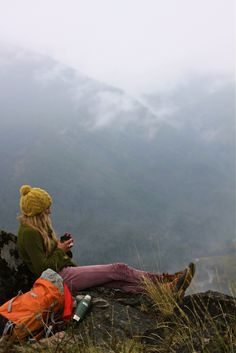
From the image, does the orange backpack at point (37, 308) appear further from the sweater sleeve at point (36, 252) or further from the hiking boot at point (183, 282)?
the hiking boot at point (183, 282)

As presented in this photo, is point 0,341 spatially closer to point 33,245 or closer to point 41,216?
point 33,245

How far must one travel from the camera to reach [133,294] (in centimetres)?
753

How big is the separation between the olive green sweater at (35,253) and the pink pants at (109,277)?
16.6 inches

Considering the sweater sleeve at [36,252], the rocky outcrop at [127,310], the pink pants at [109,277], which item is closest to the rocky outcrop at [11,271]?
the rocky outcrop at [127,310]

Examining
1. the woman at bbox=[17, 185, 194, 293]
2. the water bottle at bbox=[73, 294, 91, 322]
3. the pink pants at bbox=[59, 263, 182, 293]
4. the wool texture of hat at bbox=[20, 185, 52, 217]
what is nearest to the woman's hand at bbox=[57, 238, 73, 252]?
the woman at bbox=[17, 185, 194, 293]

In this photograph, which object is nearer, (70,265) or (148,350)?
(148,350)

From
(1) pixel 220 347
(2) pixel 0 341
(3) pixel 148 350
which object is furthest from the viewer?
(2) pixel 0 341

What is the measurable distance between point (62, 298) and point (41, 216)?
5.56ft

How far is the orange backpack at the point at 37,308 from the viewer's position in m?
5.36

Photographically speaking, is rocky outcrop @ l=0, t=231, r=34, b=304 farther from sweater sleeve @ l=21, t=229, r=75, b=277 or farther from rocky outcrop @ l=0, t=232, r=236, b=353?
sweater sleeve @ l=21, t=229, r=75, b=277

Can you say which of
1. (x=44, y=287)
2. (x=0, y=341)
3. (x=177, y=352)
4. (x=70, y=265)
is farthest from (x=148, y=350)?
(x=70, y=265)

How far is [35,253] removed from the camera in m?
6.85

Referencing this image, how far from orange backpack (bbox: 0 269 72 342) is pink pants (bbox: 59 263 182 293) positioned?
4.58ft

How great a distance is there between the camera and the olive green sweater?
22.4 ft
